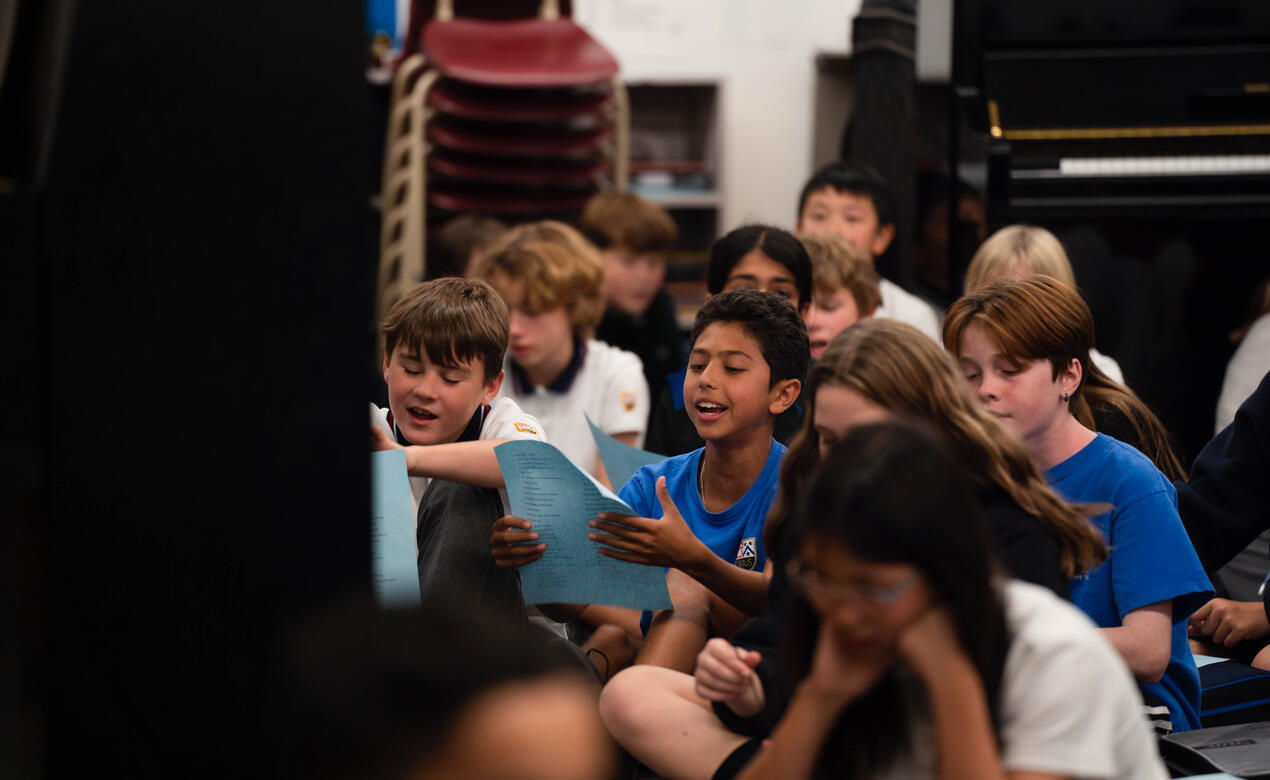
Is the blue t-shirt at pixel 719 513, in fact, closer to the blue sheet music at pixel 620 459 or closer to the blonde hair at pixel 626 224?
the blue sheet music at pixel 620 459

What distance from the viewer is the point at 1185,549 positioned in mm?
1776

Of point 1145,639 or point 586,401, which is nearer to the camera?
point 1145,639

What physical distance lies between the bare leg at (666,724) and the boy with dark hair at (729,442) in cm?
17

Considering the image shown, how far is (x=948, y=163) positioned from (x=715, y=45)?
73.5 inches

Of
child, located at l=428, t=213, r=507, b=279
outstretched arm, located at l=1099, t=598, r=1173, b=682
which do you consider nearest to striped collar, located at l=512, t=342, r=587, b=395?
child, located at l=428, t=213, r=507, b=279

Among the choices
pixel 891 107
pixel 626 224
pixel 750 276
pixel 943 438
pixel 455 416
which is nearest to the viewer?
pixel 943 438

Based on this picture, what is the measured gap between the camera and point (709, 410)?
6.64ft

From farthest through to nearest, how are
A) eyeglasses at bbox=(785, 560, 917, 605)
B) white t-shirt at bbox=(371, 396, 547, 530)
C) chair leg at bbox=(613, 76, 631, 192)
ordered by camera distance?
chair leg at bbox=(613, 76, 631, 192) < white t-shirt at bbox=(371, 396, 547, 530) < eyeglasses at bbox=(785, 560, 917, 605)

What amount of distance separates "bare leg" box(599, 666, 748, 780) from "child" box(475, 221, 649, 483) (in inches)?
48.5

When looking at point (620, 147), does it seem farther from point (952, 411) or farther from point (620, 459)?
point (952, 411)

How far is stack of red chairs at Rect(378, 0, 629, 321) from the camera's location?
416 cm

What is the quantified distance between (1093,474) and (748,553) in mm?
484

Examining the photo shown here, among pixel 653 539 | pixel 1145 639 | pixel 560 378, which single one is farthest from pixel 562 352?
pixel 1145 639

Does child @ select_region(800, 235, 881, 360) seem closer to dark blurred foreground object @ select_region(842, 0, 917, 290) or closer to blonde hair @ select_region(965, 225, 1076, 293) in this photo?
blonde hair @ select_region(965, 225, 1076, 293)
